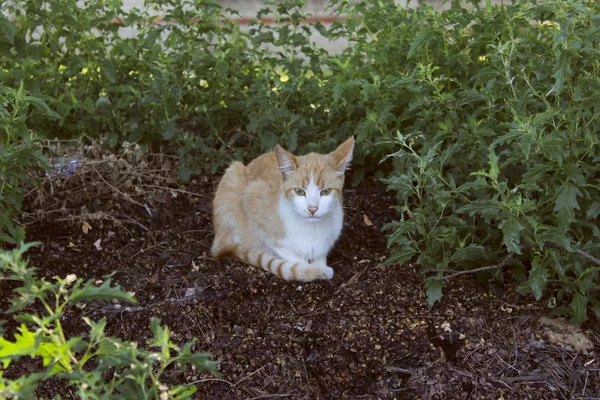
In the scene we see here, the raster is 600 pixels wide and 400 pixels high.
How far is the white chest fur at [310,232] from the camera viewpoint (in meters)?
4.01

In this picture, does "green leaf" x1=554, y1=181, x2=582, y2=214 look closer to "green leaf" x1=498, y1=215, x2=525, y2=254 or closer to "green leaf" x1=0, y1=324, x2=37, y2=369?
"green leaf" x1=498, y1=215, x2=525, y2=254

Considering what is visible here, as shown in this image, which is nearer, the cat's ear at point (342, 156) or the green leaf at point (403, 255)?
the green leaf at point (403, 255)

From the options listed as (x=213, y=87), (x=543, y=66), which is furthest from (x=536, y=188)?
(x=213, y=87)

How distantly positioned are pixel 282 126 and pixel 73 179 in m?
1.27

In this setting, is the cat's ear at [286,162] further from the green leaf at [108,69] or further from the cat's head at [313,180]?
the green leaf at [108,69]

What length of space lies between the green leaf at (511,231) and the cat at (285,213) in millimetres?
1069

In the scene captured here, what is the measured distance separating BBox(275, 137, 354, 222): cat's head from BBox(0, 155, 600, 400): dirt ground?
14.9 inches

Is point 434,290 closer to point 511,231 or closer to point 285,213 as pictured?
point 511,231

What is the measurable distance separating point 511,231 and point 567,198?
1.08 feet

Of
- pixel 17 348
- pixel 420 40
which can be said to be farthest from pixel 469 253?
pixel 17 348

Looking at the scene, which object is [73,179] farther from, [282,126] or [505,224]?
[505,224]

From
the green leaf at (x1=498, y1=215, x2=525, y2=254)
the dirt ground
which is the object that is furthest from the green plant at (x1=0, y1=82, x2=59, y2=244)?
the green leaf at (x1=498, y1=215, x2=525, y2=254)

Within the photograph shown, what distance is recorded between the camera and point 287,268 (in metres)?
3.92

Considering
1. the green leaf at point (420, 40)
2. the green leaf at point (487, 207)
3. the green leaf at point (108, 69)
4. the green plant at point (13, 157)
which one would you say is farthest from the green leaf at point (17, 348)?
the green leaf at point (108, 69)
